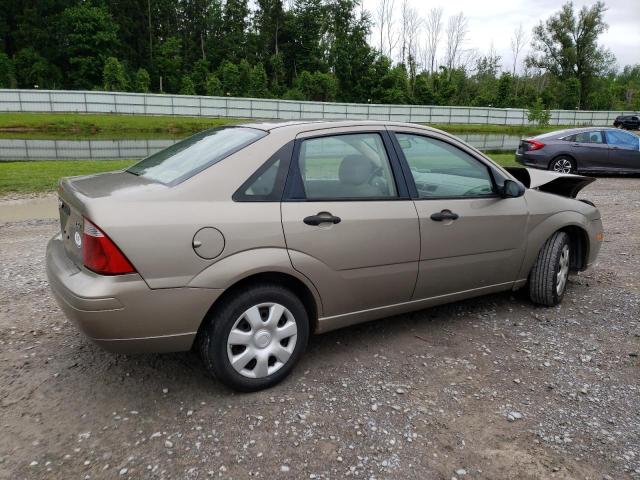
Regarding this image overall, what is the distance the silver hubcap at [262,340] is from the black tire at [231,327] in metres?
0.02

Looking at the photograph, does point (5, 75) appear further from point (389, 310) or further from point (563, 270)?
point (563, 270)

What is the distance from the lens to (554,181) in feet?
16.0

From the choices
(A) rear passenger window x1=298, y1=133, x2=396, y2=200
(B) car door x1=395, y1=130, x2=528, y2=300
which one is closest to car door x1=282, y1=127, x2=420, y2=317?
(A) rear passenger window x1=298, y1=133, x2=396, y2=200

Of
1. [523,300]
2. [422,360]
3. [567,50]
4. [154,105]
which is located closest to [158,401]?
[422,360]

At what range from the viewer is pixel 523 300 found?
15.9 feet

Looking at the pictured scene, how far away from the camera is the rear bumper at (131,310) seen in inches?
107

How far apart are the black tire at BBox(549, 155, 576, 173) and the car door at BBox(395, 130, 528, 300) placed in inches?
438

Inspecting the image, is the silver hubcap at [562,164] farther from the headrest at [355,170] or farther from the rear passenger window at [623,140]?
the headrest at [355,170]

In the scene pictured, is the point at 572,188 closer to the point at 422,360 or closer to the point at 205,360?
the point at 422,360

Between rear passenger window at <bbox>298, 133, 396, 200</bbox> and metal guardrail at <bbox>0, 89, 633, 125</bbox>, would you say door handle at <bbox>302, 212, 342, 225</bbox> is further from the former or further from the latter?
metal guardrail at <bbox>0, 89, 633, 125</bbox>

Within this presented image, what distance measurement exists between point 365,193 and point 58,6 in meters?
70.0

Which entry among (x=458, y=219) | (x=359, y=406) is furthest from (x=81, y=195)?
(x=458, y=219)

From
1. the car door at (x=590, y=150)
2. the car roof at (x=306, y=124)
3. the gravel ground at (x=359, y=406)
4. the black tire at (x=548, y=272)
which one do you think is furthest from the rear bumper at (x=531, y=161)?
the car roof at (x=306, y=124)

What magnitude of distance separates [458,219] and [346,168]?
0.95m
